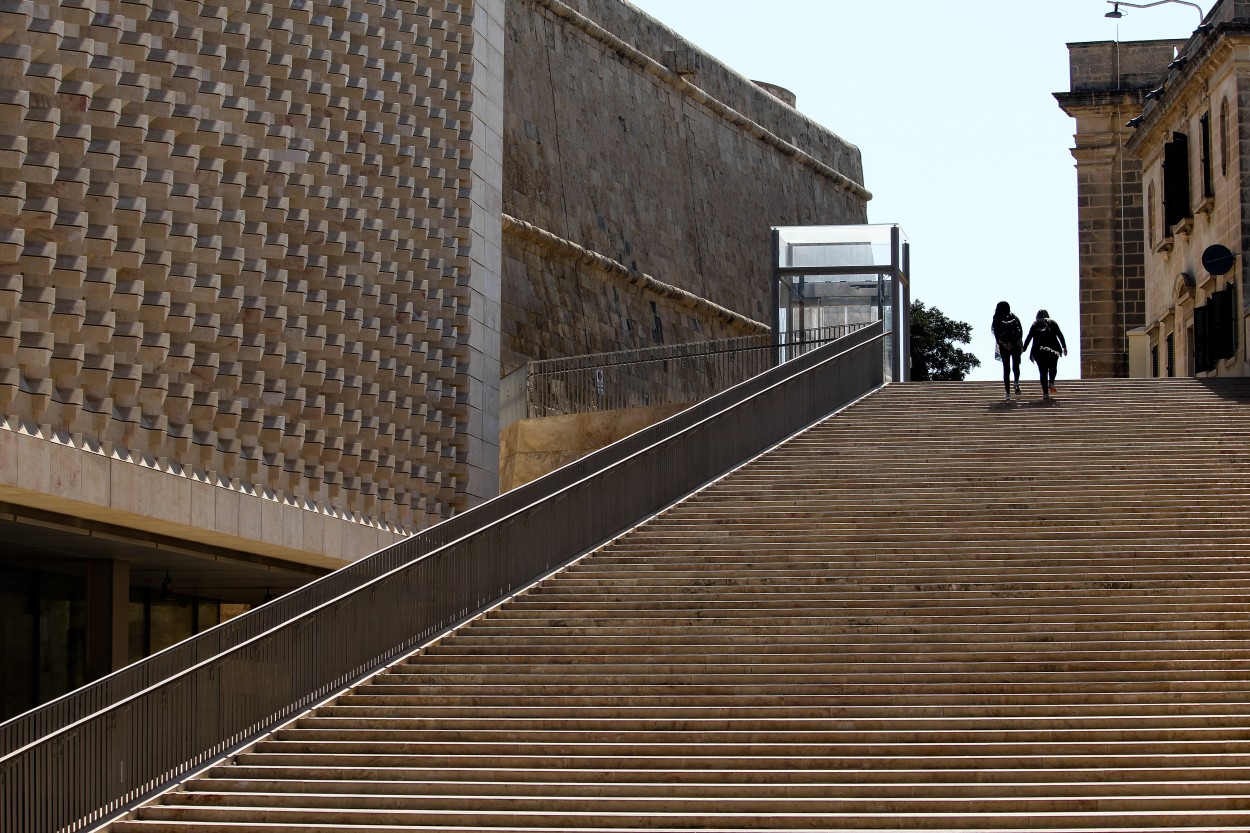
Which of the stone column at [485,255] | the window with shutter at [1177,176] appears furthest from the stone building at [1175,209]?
the stone column at [485,255]

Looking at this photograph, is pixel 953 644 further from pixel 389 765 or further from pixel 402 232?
pixel 402 232

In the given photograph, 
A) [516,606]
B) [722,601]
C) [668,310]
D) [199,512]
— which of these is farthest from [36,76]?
[668,310]

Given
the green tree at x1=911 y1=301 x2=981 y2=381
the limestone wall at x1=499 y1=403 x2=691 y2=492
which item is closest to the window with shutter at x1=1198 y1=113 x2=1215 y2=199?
the limestone wall at x1=499 y1=403 x2=691 y2=492

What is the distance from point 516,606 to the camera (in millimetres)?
14047

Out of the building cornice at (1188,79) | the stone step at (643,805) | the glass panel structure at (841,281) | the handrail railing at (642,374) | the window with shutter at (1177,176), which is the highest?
the building cornice at (1188,79)

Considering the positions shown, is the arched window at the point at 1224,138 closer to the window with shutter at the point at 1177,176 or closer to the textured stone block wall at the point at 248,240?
the window with shutter at the point at 1177,176

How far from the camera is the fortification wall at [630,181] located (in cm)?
3141

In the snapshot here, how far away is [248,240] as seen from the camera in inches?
741

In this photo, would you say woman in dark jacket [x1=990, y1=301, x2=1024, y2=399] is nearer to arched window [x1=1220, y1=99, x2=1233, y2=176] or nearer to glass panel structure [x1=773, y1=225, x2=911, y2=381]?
glass panel structure [x1=773, y1=225, x2=911, y2=381]

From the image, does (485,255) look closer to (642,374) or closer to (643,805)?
(642,374)

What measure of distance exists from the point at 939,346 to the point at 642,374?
31298 millimetres

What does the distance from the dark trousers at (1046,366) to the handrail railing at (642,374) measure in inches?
115

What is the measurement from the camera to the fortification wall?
31.4 meters

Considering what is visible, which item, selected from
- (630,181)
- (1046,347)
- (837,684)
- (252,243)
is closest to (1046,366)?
(1046,347)
